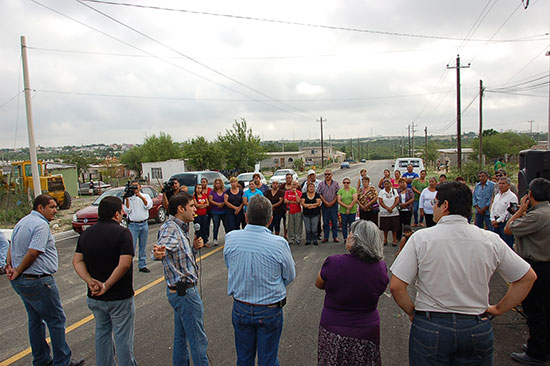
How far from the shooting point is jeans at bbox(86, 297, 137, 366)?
351 centimetres

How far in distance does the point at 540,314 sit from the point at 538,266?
0.51m

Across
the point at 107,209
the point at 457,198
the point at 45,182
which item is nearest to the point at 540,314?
the point at 457,198

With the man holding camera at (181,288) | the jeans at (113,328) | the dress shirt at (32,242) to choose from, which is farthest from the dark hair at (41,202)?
the man holding camera at (181,288)

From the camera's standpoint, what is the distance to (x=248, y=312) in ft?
10.1

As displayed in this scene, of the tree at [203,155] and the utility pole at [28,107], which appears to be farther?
the tree at [203,155]

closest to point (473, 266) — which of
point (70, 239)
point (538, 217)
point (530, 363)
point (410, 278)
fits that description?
point (410, 278)

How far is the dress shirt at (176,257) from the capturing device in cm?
350

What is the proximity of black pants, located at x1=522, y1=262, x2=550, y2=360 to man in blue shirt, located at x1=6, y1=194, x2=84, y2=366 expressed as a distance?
510 cm

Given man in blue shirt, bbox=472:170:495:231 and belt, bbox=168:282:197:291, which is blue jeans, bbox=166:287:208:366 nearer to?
belt, bbox=168:282:197:291

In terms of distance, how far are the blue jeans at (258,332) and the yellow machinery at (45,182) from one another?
65.9ft

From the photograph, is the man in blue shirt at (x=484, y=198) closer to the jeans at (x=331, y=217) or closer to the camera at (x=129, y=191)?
the jeans at (x=331, y=217)

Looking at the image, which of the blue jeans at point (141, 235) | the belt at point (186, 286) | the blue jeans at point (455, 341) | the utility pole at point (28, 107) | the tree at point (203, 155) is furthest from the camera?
the tree at point (203, 155)

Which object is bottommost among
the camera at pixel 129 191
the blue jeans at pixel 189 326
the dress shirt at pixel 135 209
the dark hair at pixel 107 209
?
the blue jeans at pixel 189 326

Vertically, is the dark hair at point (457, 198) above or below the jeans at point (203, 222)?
above
